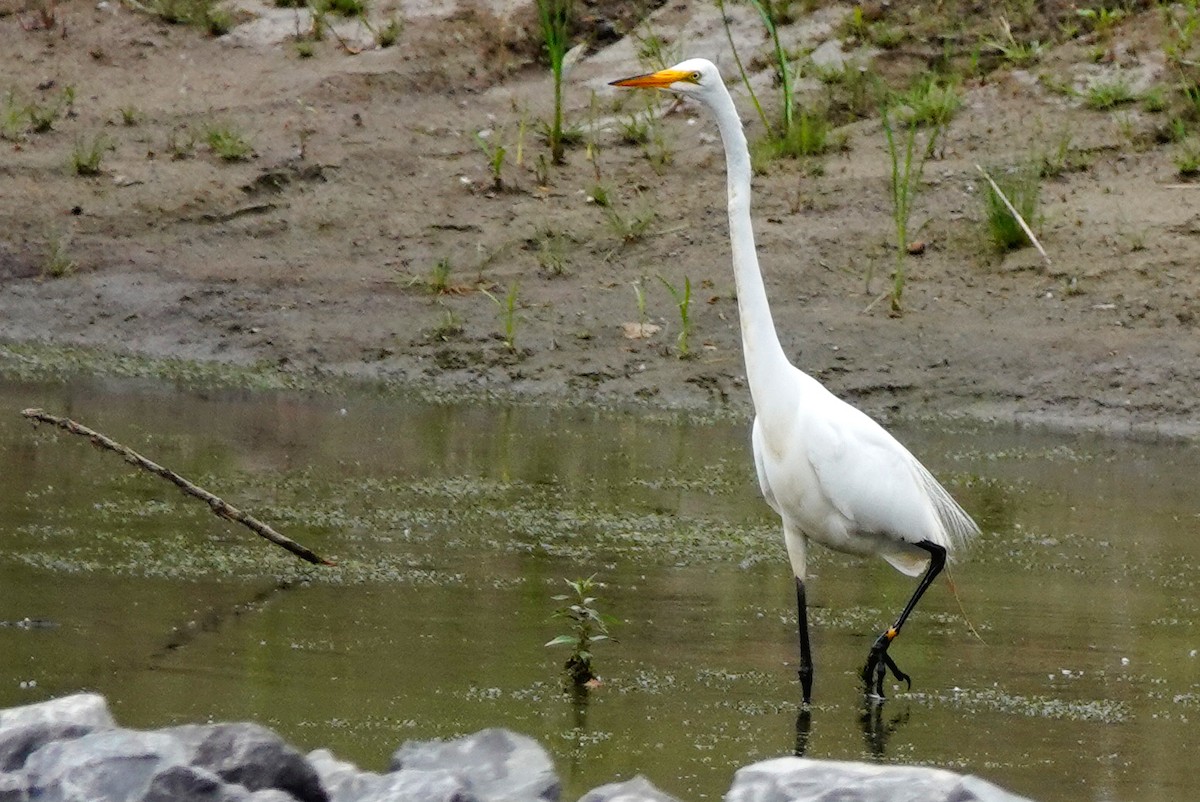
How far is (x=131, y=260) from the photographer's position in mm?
11031

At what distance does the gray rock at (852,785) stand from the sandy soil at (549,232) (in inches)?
234

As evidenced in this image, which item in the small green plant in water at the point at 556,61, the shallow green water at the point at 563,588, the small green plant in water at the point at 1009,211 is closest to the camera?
the shallow green water at the point at 563,588

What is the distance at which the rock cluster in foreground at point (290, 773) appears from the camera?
11.6 feet

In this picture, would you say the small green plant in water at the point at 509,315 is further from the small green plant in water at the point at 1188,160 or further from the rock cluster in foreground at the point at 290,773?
the rock cluster in foreground at the point at 290,773

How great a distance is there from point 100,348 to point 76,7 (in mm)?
4389

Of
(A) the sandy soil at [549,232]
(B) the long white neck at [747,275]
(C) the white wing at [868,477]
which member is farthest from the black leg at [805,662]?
(A) the sandy soil at [549,232]

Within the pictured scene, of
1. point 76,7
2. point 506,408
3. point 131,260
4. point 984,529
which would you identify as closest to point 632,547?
point 984,529

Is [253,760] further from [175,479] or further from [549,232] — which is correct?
[549,232]

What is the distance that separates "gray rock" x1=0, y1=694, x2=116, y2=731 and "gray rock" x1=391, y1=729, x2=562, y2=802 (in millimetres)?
587

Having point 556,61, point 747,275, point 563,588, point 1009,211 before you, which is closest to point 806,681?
point 563,588

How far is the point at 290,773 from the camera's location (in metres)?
3.69

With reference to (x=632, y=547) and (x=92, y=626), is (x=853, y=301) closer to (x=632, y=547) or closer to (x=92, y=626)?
(x=632, y=547)

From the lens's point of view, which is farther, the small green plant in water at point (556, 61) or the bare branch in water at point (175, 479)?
the small green plant in water at point (556, 61)

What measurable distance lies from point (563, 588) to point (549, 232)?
520cm
